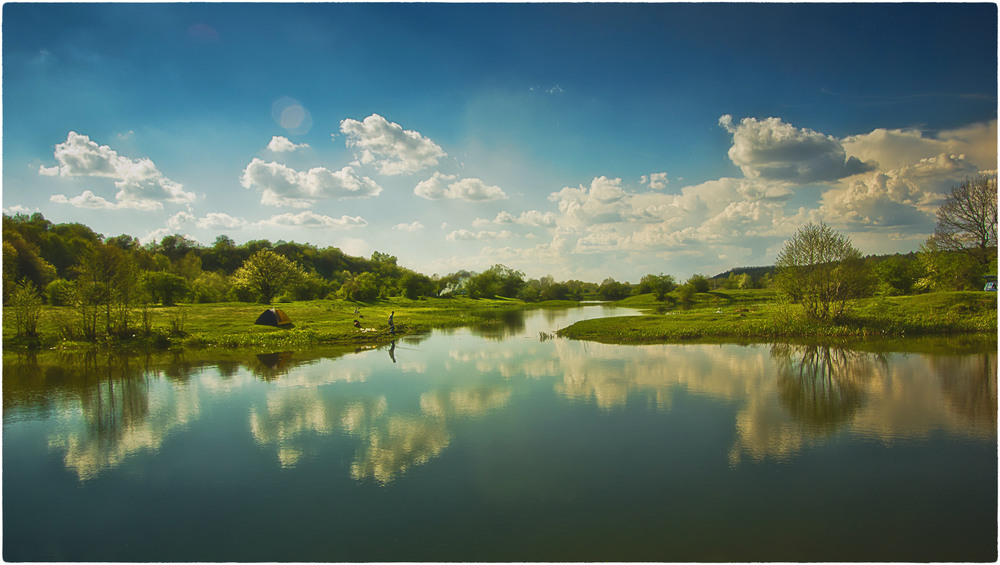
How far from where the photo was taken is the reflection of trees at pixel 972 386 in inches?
556

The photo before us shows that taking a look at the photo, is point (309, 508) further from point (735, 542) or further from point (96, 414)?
point (96, 414)

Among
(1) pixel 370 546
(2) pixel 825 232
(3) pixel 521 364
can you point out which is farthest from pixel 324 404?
(2) pixel 825 232

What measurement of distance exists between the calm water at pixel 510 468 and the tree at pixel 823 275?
18.3 metres

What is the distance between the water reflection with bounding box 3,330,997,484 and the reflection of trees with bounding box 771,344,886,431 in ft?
0.31

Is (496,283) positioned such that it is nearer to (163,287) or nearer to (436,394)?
(163,287)

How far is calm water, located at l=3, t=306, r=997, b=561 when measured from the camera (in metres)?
8.11

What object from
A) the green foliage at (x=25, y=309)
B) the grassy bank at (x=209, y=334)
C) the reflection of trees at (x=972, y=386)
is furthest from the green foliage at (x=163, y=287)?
the reflection of trees at (x=972, y=386)

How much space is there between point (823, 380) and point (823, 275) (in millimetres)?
23132

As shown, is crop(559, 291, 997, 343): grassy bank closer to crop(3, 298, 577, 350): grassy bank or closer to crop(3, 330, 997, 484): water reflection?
crop(3, 330, 997, 484): water reflection

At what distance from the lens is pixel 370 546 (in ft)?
26.3

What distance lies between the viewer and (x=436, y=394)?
18.4m

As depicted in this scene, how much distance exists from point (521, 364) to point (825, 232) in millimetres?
31465

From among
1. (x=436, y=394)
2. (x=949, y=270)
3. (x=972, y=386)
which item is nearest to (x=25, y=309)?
(x=436, y=394)

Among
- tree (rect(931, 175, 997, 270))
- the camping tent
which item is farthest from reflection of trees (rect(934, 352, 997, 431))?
the camping tent
